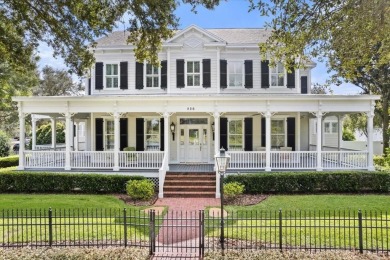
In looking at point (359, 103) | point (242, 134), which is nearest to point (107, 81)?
point (242, 134)

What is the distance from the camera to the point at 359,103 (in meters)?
15.2

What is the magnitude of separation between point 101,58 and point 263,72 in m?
9.81

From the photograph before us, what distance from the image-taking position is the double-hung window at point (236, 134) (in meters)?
18.0

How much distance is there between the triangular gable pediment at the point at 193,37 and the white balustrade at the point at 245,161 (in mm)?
6563

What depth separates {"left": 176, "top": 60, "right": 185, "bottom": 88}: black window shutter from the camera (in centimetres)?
1745

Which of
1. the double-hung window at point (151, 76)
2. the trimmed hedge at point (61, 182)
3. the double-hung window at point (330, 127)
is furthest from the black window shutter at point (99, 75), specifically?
the double-hung window at point (330, 127)

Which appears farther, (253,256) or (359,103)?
(359,103)

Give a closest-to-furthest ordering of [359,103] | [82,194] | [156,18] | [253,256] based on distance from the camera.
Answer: [253,256]
[156,18]
[82,194]
[359,103]

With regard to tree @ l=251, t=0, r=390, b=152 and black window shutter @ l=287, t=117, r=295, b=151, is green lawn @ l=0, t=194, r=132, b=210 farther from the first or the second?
black window shutter @ l=287, t=117, r=295, b=151

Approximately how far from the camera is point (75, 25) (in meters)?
10.9

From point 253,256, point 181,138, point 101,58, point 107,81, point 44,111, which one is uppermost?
point 101,58

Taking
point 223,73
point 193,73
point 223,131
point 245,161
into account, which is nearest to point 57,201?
point 245,161

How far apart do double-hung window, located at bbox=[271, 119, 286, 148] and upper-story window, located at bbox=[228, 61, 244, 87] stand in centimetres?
322

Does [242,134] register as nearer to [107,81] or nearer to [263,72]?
[263,72]
